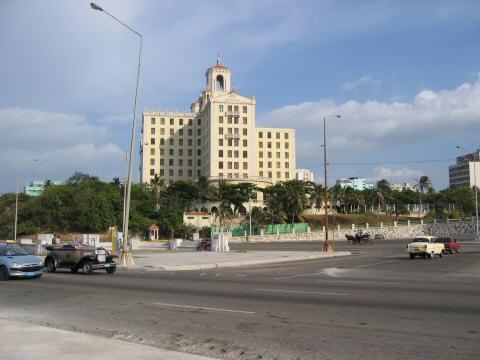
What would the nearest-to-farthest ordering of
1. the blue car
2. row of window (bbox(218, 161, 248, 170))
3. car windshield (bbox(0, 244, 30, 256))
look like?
the blue car → car windshield (bbox(0, 244, 30, 256)) → row of window (bbox(218, 161, 248, 170))

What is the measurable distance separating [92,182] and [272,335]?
3310 inches

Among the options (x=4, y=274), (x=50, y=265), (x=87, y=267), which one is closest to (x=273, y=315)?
(x=4, y=274)

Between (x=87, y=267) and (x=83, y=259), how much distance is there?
423 mm

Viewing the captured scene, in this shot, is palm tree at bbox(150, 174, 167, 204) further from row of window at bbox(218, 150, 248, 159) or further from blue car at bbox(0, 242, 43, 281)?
blue car at bbox(0, 242, 43, 281)

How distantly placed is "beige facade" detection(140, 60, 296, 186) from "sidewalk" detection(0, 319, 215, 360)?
109027 millimetres

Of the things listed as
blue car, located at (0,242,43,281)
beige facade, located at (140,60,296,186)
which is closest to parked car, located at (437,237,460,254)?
blue car, located at (0,242,43,281)

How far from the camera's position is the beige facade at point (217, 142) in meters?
123

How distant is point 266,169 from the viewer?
132m

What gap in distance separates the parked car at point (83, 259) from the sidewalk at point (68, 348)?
14.6 meters

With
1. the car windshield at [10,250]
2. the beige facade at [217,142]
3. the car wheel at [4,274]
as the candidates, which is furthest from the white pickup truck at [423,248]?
the beige facade at [217,142]

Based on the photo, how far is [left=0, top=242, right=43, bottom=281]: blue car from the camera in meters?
19.2

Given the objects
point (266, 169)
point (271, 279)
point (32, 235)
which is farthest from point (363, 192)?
point (271, 279)

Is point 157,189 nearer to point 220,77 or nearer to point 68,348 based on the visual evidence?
point 220,77

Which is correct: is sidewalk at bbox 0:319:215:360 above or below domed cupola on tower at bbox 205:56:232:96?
below
